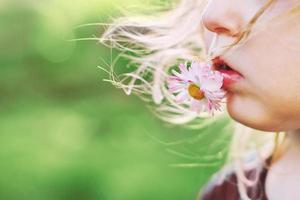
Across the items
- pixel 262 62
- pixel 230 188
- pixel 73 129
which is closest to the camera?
pixel 262 62

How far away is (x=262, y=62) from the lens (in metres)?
1.02

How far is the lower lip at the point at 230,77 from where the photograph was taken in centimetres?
105

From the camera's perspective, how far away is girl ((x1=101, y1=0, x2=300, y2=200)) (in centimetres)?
102

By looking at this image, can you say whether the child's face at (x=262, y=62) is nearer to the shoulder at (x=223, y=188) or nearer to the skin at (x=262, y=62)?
the skin at (x=262, y=62)

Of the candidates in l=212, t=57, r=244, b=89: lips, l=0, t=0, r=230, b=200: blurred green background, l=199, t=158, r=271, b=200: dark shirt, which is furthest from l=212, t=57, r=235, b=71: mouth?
l=0, t=0, r=230, b=200: blurred green background

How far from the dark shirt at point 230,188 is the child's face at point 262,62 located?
17cm

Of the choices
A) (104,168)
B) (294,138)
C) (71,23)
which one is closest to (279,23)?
(294,138)

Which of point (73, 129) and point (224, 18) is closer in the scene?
point (224, 18)

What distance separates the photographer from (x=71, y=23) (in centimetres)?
315

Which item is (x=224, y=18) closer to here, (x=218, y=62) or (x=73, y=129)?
(x=218, y=62)

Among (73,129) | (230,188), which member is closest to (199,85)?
(230,188)

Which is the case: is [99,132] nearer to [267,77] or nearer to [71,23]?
[71,23]

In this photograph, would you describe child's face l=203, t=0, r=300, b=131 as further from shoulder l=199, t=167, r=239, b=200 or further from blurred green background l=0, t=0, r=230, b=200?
blurred green background l=0, t=0, r=230, b=200

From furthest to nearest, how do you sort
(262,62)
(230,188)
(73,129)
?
1. (73,129)
2. (230,188)
3. (262,62)
